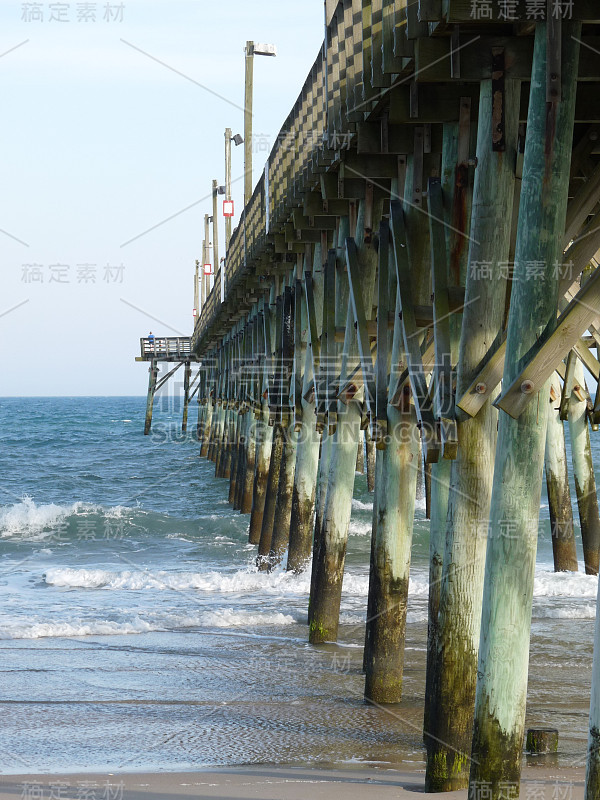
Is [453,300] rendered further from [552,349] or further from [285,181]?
[285,181]

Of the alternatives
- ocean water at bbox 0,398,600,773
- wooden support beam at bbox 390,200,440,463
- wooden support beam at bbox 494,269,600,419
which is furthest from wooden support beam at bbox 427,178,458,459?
ocean water at bbox 0,398,600,773

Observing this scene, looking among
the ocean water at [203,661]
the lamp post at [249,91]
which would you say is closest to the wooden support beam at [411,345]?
the ocean water at [203,661]

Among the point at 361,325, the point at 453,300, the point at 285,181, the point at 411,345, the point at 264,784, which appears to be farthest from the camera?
the point at 285,181

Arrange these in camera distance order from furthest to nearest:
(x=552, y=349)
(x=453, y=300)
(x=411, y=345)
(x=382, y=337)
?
1. (x=382, y=337)
2. (x=411, y=345)
3. (x=453, y=300)
4. (x=552, y=349)

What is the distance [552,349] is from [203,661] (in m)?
5.50

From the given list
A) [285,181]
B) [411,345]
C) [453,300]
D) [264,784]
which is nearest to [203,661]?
[264,784]

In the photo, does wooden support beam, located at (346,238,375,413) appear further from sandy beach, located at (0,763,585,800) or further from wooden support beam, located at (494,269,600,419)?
wooden support beam, located at (494,269,600,419)

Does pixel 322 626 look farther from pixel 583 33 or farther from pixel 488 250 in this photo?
pixel 583 33

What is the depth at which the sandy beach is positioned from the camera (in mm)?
5172

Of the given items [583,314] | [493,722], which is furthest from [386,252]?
[493,722]

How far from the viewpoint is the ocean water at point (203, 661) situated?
6.35 meters

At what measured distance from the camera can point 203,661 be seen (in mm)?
8914

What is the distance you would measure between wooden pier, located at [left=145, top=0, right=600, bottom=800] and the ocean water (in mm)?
677

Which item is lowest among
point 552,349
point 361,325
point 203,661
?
point 203,661
